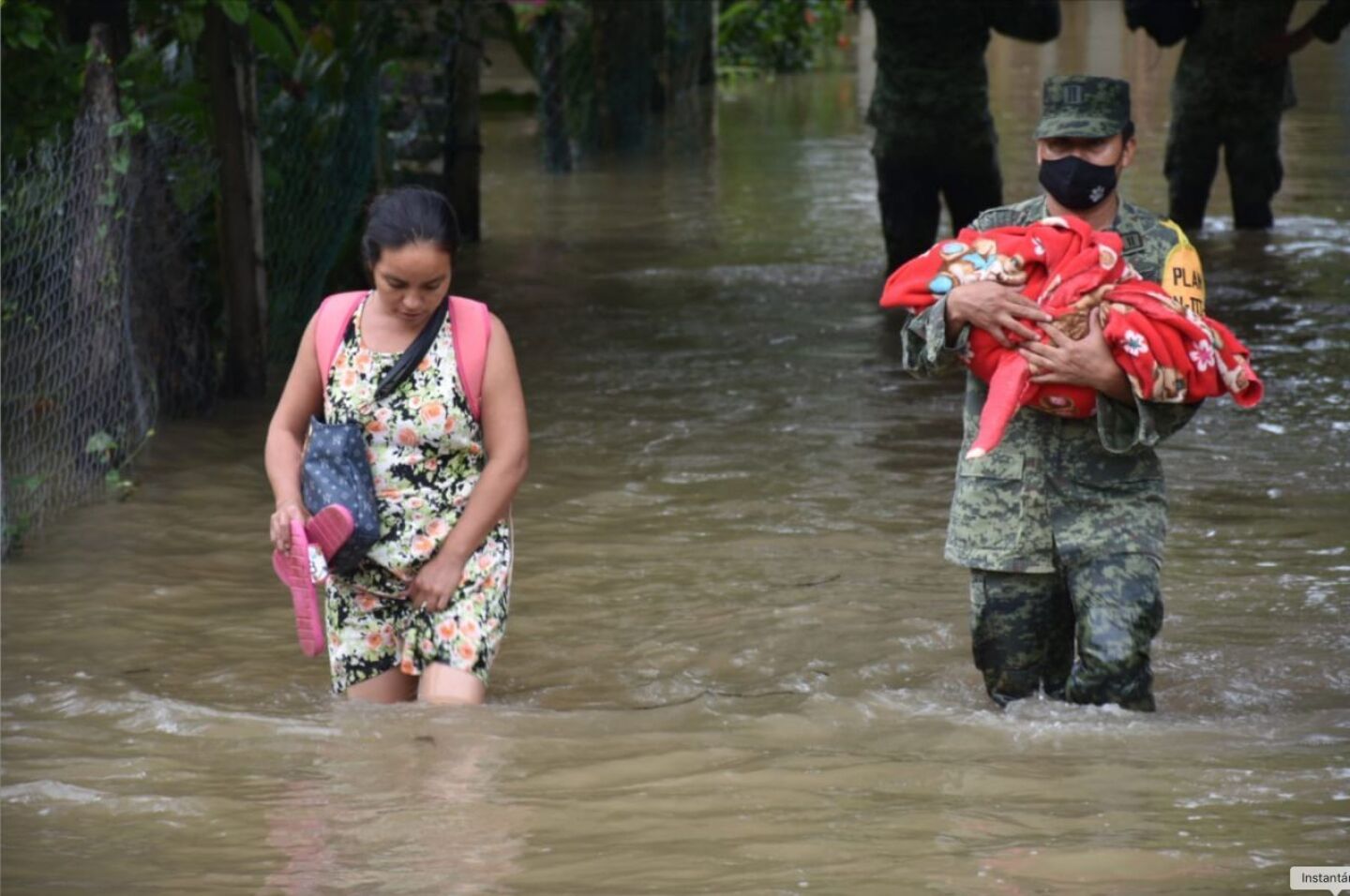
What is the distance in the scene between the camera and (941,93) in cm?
1180

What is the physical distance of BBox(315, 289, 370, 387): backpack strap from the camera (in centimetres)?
516

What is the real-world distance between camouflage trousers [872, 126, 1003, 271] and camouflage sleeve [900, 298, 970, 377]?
278 inches

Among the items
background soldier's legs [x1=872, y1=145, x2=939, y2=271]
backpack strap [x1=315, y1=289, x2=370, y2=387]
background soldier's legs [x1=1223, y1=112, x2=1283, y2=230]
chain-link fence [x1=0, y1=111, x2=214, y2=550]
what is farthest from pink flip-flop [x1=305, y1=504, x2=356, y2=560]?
background soldier's legs [x1=1223, y1=112, x2=1283, y2=230]

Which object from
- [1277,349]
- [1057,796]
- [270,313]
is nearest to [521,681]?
[1057,796]

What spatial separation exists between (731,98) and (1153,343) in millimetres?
23573

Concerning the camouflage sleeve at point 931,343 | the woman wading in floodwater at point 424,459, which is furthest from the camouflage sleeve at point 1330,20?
the woman wading in floodwater at point 424,459

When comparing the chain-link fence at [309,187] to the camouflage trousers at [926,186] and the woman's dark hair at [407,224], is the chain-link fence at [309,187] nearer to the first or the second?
the camouflage trousers at [926,186]

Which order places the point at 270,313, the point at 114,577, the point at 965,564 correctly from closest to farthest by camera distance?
the point at 965,564
the point at 114,577
the point at 270,313

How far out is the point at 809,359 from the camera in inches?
429

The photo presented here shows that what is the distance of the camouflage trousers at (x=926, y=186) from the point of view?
12.0 meters

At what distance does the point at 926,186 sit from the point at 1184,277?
7.42 metres

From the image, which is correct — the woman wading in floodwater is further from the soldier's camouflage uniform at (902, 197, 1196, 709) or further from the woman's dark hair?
the soldier's camouflage uniform at (902, 197, 1196, 709)

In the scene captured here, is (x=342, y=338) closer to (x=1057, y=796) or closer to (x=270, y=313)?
(x=1057, y=796)

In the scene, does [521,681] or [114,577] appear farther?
[114,577]
